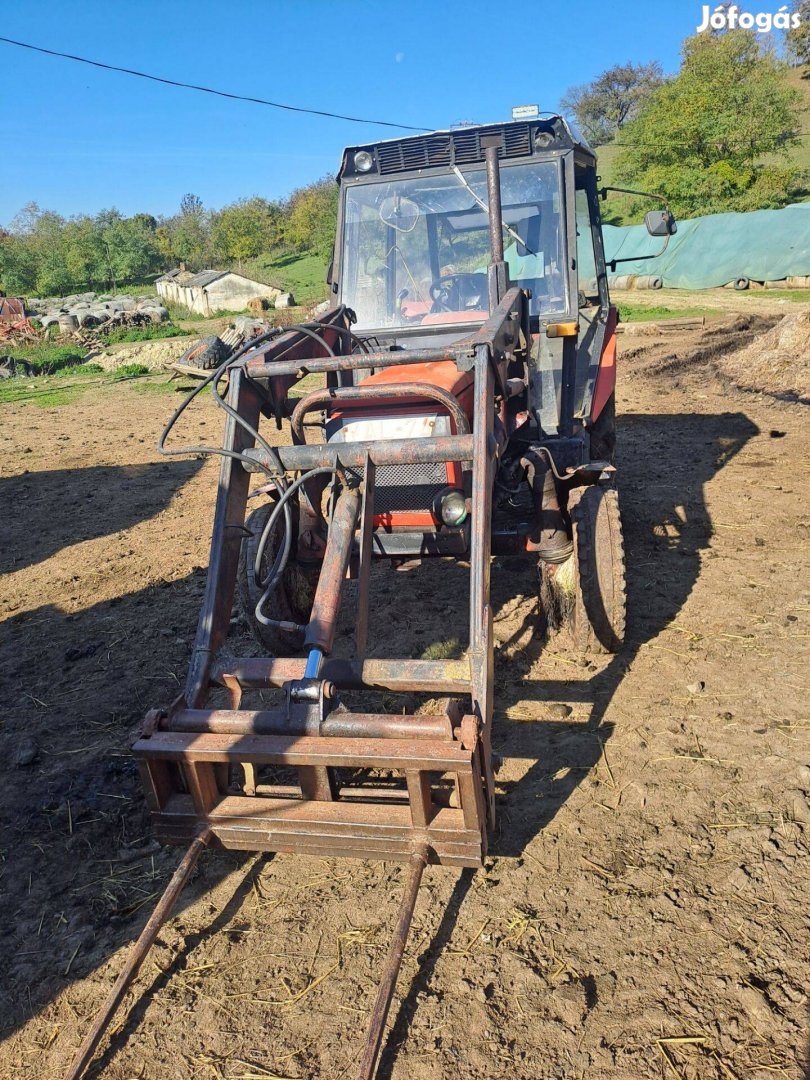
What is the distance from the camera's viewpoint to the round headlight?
12.8ft

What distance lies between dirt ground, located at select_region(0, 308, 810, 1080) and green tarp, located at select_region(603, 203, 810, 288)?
20268mm

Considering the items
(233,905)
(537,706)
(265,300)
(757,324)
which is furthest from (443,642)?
(265,300)

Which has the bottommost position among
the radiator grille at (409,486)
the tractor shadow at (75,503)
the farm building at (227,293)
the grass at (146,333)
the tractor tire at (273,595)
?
the tractor shadow at (75,503)

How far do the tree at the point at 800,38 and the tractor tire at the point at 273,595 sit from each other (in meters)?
61.8

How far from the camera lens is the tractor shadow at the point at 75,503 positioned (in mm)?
7434

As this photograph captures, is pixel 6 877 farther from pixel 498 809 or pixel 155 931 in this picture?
pixel 498 809

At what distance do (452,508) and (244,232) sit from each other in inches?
2267

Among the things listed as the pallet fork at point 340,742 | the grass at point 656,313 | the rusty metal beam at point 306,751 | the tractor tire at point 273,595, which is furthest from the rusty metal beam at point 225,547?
the grass at point 656,313

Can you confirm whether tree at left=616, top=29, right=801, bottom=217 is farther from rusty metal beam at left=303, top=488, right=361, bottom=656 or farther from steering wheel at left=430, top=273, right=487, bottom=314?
rusty metal beam at left=303, top=488, right=361, bottom=656

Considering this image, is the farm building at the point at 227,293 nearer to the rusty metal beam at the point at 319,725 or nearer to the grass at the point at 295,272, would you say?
the grass at the point at 295,272

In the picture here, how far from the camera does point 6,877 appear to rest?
10.5 feet

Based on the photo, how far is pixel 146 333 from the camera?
28.2 metres

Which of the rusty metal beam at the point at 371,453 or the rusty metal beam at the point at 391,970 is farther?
the rusty metal beam at the point at 371,453

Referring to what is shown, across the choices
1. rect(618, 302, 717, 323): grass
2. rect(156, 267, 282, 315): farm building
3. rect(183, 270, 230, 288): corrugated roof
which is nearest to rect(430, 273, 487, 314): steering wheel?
rect(618, 302, 717, 323): grass
